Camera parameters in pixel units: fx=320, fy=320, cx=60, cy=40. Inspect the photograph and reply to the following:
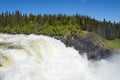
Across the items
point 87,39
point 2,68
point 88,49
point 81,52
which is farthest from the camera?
point 87,39

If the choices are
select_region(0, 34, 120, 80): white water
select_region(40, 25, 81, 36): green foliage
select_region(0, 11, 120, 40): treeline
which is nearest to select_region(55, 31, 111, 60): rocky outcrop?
select_region(40, 25, 81, 36): green foliage

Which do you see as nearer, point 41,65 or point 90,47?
point 41,65

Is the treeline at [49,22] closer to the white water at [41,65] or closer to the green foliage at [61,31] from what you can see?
the green foliage at [61,31]

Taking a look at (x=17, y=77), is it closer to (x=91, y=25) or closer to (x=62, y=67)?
(x=62, y=67)

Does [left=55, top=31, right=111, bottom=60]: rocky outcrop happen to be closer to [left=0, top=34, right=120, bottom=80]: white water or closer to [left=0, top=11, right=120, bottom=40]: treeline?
[left=0, top=34, right=120, bottom=80]: white water

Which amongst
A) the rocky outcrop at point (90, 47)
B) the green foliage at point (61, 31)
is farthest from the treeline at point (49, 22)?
the rocky outcrop at point (90, 47)

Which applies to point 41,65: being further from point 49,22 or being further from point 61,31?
point 49,22

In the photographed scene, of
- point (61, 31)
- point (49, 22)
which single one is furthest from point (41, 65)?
point (49, 22)

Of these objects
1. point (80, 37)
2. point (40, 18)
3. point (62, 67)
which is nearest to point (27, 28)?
point (40, 18)

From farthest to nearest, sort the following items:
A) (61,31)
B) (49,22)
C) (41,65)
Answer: (49,22)
(61,31)
(41,65)
